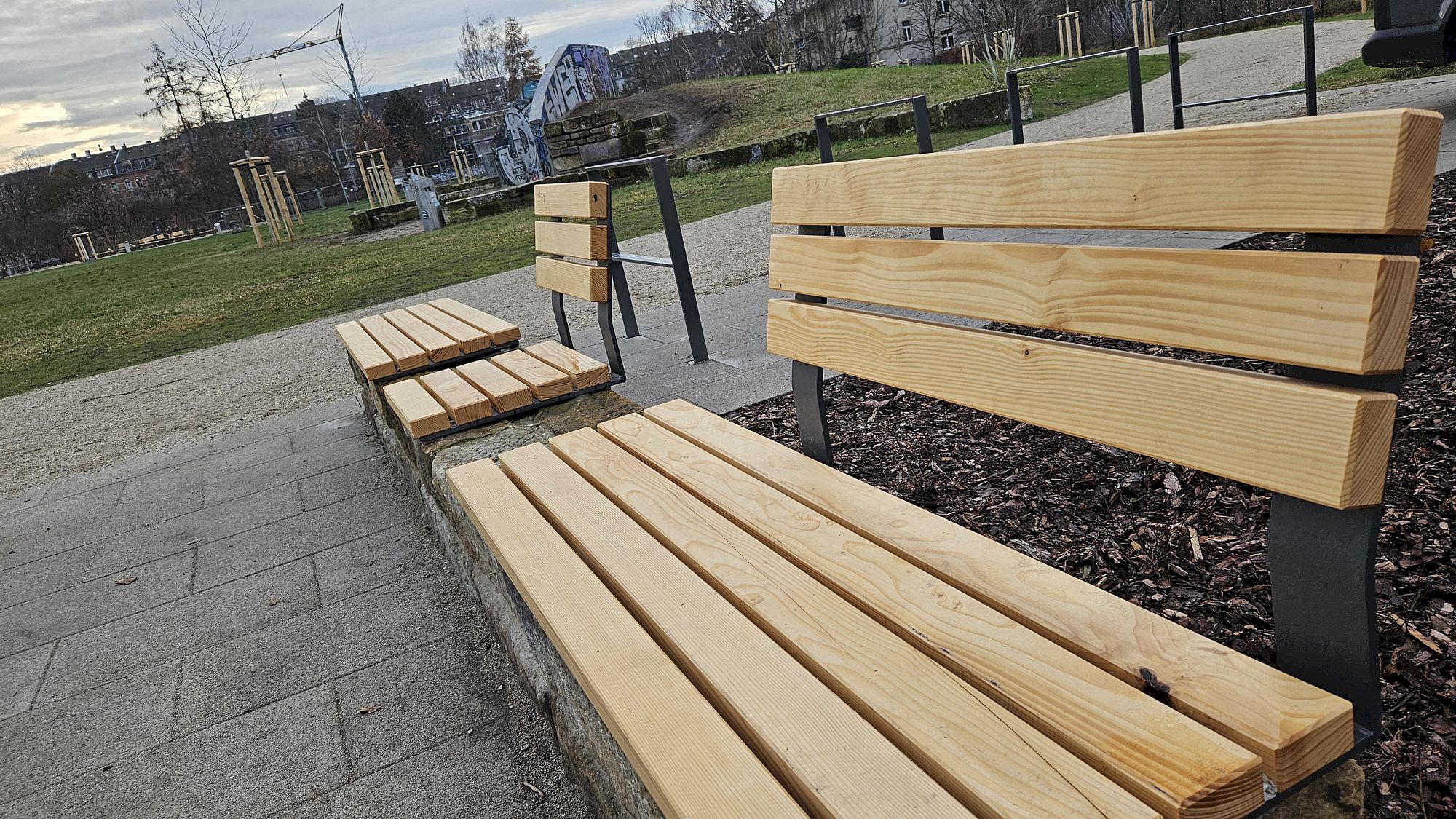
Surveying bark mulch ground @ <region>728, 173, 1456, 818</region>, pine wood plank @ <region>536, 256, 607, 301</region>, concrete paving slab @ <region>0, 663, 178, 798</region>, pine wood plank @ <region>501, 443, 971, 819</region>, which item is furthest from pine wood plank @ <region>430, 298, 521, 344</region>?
pine wood plank @ <region>501, 443, 971, 819</region>

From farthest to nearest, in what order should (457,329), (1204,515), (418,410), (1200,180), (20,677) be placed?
1. (457,329)
2. (418,410)
3. (20,677)
4. (1204,515)
5. (1200,180)

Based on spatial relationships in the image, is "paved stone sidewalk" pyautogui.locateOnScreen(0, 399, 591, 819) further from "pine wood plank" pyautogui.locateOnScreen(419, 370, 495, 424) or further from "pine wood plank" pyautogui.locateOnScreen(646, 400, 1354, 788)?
"pine wood plank" pyautogui.locateOnScreen(646, 400, 1354, 788)

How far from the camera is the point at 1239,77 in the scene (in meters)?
14.1

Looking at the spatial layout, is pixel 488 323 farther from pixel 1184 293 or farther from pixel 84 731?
pixel 1184 293

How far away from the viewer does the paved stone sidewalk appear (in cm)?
238

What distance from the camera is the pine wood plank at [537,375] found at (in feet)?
11.2

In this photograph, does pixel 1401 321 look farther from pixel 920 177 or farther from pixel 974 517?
pixel 974 517

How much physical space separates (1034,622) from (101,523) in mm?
4693

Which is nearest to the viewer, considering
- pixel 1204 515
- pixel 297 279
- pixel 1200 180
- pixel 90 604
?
pixel 1200 180

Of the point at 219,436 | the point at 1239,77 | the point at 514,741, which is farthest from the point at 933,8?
the point at 514,741

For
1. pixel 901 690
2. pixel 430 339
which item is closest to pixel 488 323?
pixel 430 339

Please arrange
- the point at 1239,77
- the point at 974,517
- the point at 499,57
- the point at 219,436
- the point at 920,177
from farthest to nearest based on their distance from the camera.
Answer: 1. the point at 499,57
2. the point at 1239,77
3. the point at 219,436
4. the point at 974,517
5. the point at 920,177

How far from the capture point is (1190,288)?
1.27 meters

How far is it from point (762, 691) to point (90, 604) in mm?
3414
